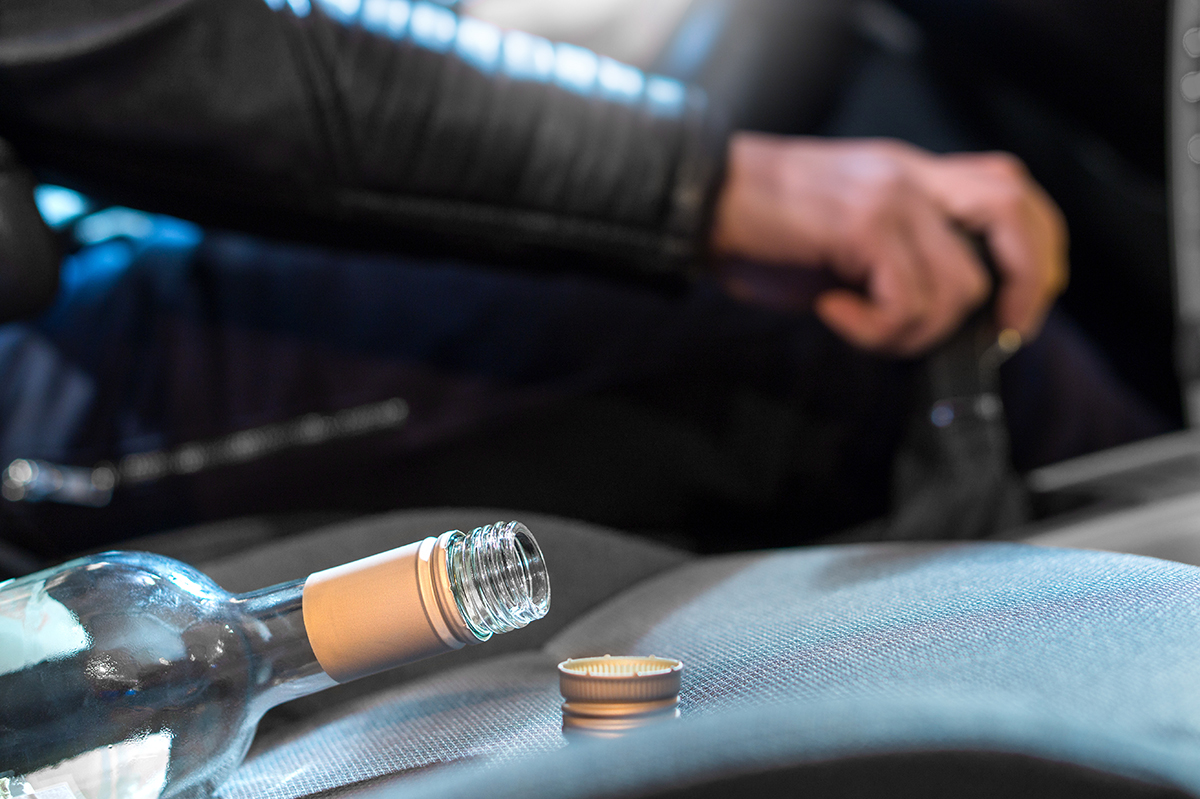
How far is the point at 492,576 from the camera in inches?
11.3

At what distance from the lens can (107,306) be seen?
729 millimetres

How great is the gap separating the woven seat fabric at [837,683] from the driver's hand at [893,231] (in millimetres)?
354

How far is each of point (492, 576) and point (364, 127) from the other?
0.45 metres

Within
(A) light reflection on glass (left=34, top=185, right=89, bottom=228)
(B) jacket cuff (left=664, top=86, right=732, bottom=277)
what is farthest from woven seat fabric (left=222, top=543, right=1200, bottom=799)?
(A) light reflection on glass (left=34, top=185, right=89, bottom=228)

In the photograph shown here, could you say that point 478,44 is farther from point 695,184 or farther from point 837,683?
point 837,683

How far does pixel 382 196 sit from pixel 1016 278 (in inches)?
20.4

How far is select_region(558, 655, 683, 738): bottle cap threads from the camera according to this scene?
0.25 metres

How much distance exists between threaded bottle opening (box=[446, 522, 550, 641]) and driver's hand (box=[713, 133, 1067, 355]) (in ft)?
1.76

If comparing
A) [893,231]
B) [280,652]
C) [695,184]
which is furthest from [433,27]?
[280,652]

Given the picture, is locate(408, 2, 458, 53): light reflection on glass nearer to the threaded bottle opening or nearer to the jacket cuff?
the jacket cuff

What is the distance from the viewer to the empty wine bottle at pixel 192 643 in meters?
0.29

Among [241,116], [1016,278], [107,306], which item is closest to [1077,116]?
[1016,278]

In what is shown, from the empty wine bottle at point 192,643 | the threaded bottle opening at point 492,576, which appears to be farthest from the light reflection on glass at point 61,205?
the threaded bottle opening at point 492,576

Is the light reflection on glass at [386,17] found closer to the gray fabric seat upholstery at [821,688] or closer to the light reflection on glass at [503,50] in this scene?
the light reflection on glass at [503,50]
